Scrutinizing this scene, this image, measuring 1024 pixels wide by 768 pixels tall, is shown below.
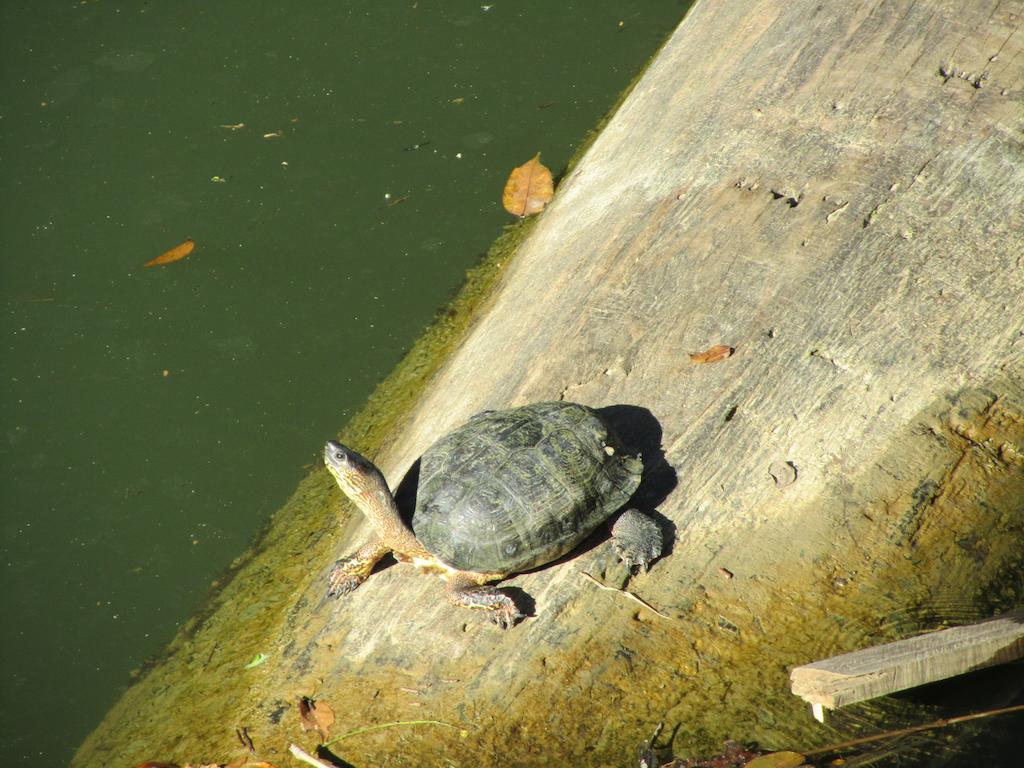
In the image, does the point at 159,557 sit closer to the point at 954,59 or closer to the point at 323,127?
the point at 323,127

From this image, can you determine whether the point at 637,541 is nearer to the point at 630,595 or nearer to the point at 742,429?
the point at 630,595

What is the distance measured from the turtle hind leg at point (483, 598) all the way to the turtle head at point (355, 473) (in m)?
0.38

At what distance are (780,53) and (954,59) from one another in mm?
655

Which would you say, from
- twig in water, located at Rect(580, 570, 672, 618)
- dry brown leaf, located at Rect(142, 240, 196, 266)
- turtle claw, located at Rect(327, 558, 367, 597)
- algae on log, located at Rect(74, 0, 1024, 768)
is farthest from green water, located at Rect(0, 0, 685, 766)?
twig in water, located at Rect(580, 570, 672, 618)

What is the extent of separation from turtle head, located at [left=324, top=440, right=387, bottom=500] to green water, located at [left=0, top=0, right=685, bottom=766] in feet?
4.23

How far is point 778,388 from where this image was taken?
2.70m

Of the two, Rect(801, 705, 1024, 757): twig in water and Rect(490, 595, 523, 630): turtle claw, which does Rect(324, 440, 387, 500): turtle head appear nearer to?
Rect(490, 595, 523, 630): turtle claw

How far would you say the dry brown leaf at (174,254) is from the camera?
4867mm

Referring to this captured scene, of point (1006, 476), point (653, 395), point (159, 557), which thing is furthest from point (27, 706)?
point (1006, 476)

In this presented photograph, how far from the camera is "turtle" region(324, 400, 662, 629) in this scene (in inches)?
97.3

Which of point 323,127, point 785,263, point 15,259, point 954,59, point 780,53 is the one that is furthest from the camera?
point 323,127

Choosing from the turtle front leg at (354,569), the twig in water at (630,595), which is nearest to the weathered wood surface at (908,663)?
the twig in water at (630,595)

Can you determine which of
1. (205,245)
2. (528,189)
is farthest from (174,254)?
(528,189)

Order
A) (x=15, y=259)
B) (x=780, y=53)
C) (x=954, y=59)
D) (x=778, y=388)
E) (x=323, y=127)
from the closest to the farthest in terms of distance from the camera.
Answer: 1. (x=778, y=388)
2. (x=954, y=59)
3. (x=780, y=53)
4. (x=15, y=259)
5. (x=323, y=127)
